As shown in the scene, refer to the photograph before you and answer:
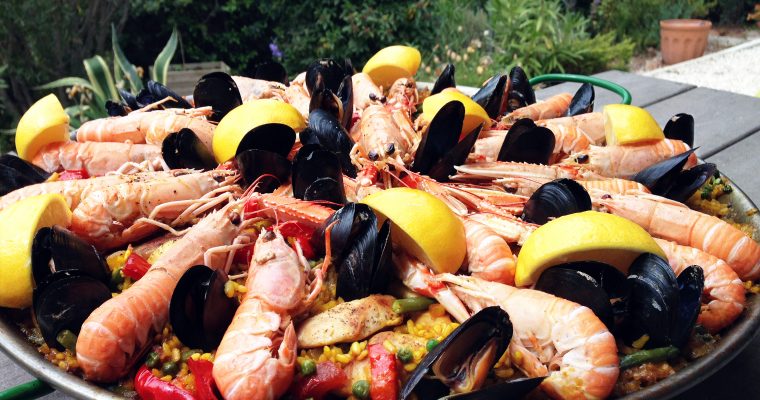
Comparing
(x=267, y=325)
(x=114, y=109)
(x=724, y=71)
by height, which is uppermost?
(x=114, y=109)

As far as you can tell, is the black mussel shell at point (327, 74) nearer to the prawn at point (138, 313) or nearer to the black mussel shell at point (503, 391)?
the prawn at point (138, 313)

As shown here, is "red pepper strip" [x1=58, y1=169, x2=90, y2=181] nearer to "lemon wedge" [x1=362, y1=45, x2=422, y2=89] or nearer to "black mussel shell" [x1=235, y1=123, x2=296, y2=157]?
"black mussel shell" [x1=235, y1=123, x2=296, y2=157]

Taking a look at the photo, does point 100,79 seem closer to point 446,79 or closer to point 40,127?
point 40,127

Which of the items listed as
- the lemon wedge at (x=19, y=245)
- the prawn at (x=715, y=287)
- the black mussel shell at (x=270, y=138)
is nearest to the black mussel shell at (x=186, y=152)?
the black mussel shell at (x=270, y=138)

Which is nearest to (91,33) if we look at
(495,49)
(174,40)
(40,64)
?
(40,64)

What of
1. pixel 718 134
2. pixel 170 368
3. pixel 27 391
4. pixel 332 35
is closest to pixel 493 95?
pixel 718 134

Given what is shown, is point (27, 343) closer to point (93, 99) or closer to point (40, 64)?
point (93, 99)

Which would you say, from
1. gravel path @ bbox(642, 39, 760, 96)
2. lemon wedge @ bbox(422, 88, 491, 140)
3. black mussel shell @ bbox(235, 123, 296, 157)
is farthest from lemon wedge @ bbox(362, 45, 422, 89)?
gravel path @ bbox(642, 39, 760, 96)
